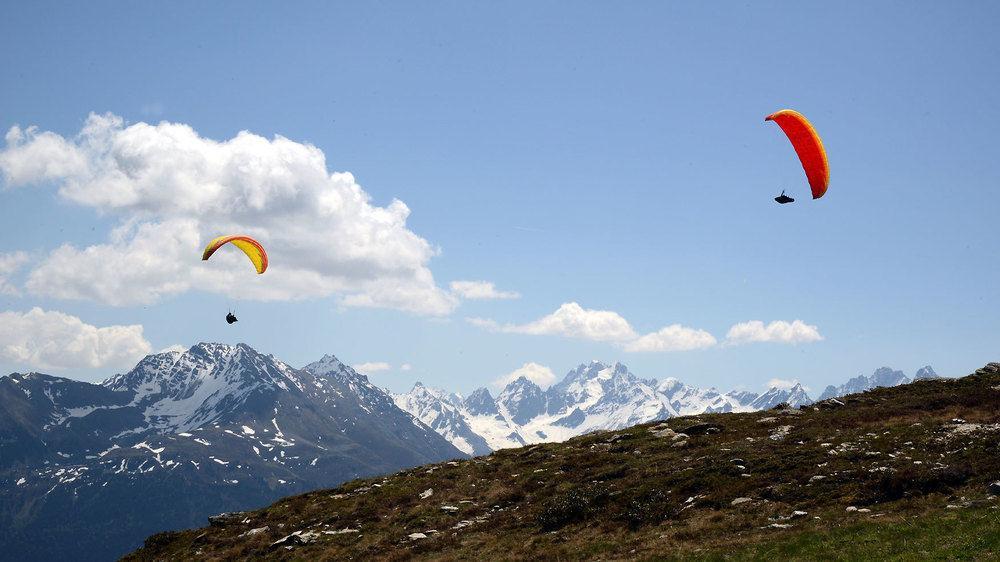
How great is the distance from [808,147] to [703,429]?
18539 mm

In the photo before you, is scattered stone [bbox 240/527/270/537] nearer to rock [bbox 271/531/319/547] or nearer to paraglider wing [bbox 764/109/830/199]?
rock [bbox 271/531/319/547]

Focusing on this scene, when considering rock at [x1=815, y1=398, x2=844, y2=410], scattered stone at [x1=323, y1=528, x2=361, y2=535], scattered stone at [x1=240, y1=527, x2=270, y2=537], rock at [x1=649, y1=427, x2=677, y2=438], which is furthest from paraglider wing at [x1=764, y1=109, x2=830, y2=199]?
scattered stone at [x1=240, y1=527, x2=270, y2=537]

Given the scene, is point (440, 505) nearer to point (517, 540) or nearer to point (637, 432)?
point (517, 540)

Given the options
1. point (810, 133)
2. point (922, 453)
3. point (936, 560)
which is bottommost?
point (936, 560)

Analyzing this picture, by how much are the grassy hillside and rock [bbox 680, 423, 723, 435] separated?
0.65 ft

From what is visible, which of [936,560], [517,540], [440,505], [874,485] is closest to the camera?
[936,560]

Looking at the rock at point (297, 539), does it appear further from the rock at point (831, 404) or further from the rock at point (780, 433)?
the rock at point (831, 404)

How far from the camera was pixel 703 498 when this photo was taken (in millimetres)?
31828

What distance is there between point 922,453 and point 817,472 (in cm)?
452

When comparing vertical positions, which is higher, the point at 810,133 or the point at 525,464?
the point at 810,133

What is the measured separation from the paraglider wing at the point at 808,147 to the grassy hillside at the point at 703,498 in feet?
45.3

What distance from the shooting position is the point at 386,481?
47.4 metres

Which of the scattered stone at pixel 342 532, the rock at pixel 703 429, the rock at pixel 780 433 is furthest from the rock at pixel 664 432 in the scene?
the scattered stone at pixel 342 532

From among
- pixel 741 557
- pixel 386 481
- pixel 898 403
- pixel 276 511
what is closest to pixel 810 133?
pixel 898 403
